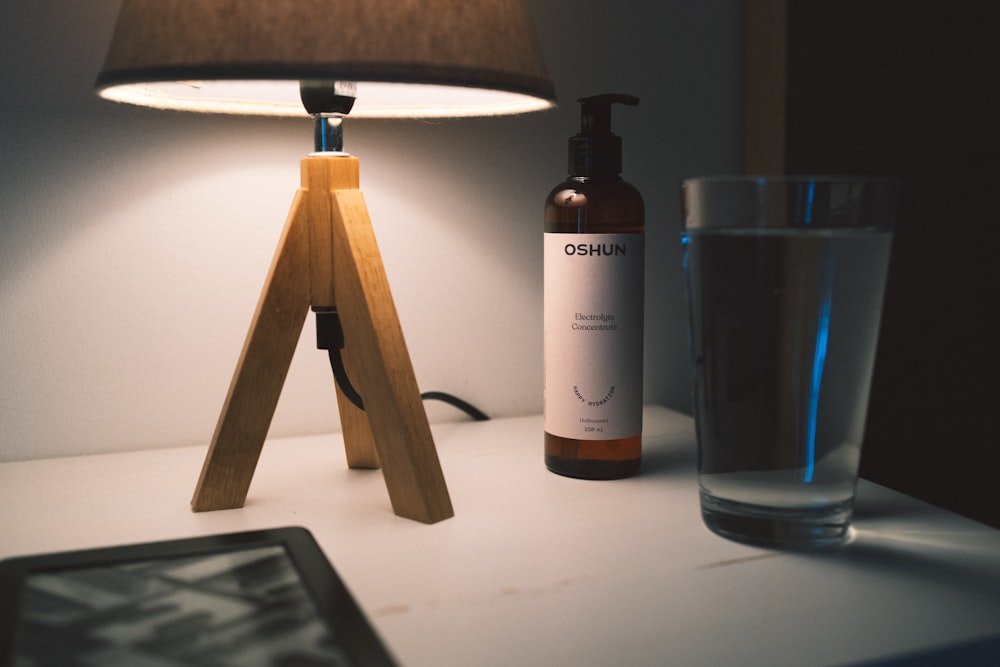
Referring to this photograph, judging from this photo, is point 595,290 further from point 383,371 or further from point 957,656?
point 957,656

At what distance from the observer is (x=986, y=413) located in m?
0.68

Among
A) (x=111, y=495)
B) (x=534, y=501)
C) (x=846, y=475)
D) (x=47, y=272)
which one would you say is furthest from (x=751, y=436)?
(x=47, y=272)

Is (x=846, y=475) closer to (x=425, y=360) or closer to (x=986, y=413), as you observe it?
(x=986, y=413)

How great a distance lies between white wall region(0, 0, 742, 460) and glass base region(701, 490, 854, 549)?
1.14 feet

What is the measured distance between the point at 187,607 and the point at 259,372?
181 millimetres

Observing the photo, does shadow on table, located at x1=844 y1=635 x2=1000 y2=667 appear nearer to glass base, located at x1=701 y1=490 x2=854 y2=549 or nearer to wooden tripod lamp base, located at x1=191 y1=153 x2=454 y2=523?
glass base, located at x1=701 y1=490 x2=854 y2=549

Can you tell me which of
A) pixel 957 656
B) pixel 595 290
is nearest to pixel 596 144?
pixel 595 290

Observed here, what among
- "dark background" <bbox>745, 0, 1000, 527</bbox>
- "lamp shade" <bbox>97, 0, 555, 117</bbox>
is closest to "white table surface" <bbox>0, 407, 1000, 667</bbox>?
"dark background" <bbox>745, 0, 1000, 527</bbox>

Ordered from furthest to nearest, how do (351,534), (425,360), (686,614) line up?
1. (425,360)
2. (351,534)
3. (686,614)

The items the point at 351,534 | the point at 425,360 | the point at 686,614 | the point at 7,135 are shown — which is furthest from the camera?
the point at 425,360

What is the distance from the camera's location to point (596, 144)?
588mm

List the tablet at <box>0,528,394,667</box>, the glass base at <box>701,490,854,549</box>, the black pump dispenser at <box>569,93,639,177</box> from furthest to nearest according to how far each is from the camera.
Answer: the black pump dispenser at <box>569,93,639,177</box> < the glass base at <box>701,490,854,549</box> < the tablet at <box>0,528,394,667</box>

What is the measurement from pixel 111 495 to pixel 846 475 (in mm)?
458

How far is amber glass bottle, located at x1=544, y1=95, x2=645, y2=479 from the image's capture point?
23.1 inches
